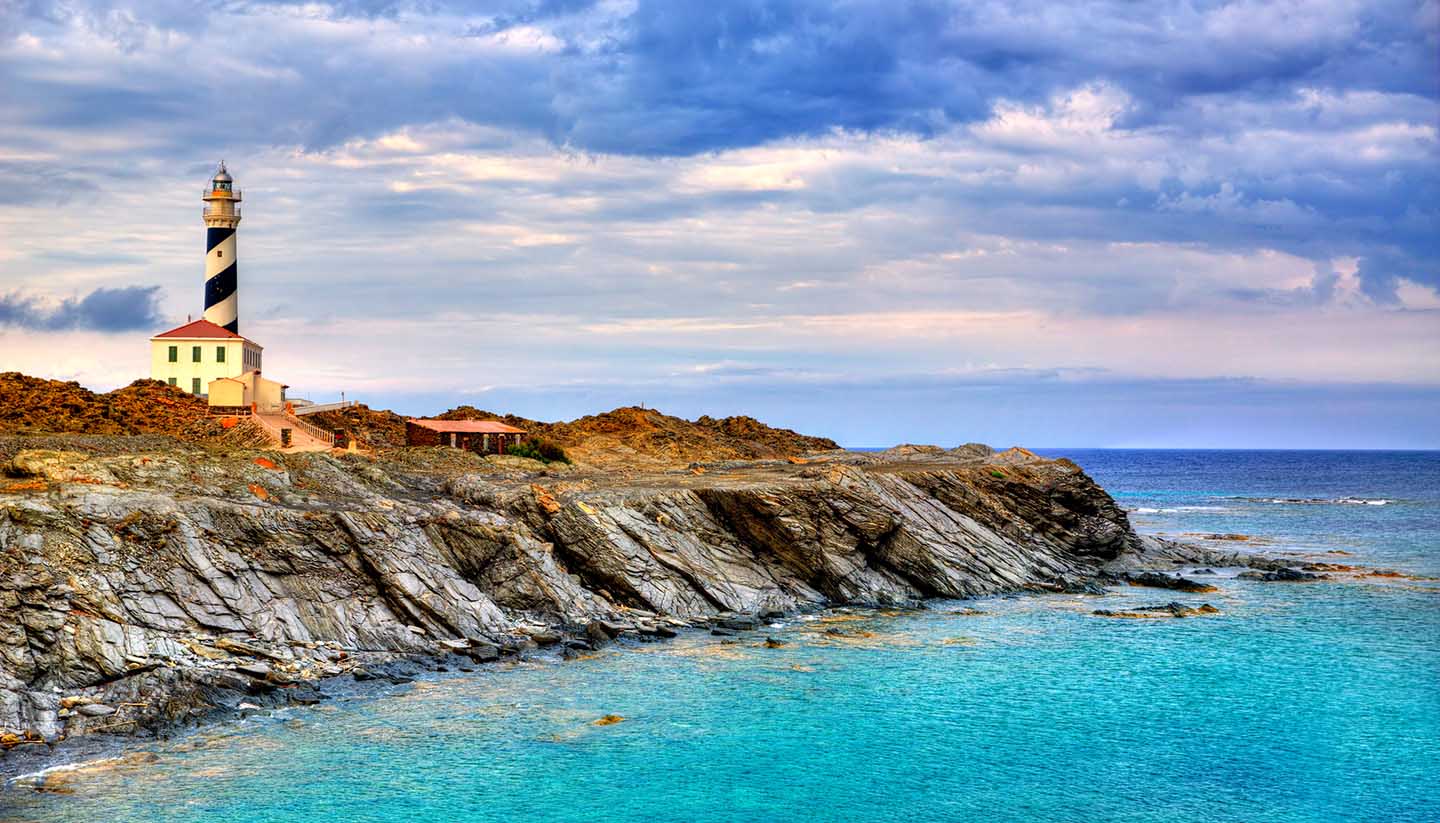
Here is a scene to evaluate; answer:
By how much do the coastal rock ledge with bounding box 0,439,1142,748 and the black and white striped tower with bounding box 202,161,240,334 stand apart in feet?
91.3

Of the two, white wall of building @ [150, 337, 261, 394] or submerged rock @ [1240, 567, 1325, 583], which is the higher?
white wall of building @ [150, 337, 261, 394]

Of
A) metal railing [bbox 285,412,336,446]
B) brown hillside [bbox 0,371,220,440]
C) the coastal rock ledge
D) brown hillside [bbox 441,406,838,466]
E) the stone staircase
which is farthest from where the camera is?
brown hillside [bbox 441,406,838,466]

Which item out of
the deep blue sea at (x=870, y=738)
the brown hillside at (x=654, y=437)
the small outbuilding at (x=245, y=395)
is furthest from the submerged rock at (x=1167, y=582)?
the small outbuilding at (x=245, y=395)

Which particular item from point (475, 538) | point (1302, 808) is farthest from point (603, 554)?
point (1302, 808)

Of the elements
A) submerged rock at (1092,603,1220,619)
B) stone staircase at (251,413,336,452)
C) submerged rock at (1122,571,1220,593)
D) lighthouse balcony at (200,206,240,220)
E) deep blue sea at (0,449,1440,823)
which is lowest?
deep blue sea at (0,449,1440,823)

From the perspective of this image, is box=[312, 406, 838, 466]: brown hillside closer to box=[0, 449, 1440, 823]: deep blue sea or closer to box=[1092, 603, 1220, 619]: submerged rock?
box=[1092, 603, 1220, 619]: submerged rock

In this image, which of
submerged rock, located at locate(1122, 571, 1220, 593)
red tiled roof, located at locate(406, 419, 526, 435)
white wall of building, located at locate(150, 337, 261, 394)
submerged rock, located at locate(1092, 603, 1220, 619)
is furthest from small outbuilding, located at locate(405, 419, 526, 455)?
submerged rock, located at locate(1092, 603, 1220, 619)

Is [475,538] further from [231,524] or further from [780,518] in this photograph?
[780,518]

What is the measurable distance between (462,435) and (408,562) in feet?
120

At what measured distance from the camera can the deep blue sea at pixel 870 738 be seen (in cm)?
2612

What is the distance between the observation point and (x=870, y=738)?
104 ft

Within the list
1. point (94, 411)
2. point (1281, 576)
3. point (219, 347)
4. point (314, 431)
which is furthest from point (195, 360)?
point (1281, 576)

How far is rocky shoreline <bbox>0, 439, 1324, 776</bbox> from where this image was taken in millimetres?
31922

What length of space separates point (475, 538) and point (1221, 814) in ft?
95.8
